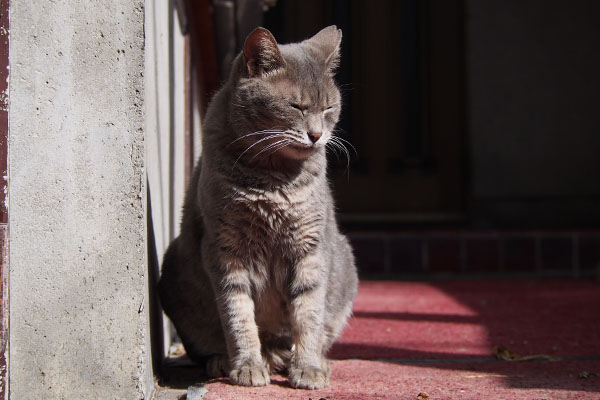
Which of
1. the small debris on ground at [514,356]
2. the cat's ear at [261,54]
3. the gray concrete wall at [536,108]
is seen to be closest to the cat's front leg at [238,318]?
the cat's ear at [261,54]

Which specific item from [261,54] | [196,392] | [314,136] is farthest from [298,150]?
[196,392]

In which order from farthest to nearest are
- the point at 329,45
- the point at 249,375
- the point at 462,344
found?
the point at 462,344, the point at 329,45, the point at 249,375

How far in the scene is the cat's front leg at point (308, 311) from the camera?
8.81 ft

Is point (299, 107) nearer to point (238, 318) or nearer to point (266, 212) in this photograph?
point (266, 212)

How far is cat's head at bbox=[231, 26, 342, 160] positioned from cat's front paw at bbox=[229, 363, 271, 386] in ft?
2.36

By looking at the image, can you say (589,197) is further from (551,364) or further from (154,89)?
(154,89)

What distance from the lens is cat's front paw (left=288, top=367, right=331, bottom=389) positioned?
8.44ft

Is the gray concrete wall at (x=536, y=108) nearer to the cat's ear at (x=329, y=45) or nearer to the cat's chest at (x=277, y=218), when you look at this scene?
the cat's ear at (x=329, y=45)

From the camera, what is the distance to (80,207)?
7.50 feet

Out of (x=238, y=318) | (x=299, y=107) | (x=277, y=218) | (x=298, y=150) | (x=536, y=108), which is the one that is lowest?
(x=238, y=318)

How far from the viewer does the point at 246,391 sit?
98.6 inches

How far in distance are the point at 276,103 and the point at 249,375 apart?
91cm

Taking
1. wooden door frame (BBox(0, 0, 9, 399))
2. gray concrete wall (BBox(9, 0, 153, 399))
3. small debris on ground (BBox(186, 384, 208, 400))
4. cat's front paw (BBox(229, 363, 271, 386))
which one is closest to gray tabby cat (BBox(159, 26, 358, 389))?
cat's front paw (BBox(229, 363, 271, 386))

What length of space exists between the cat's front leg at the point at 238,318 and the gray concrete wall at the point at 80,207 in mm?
395
